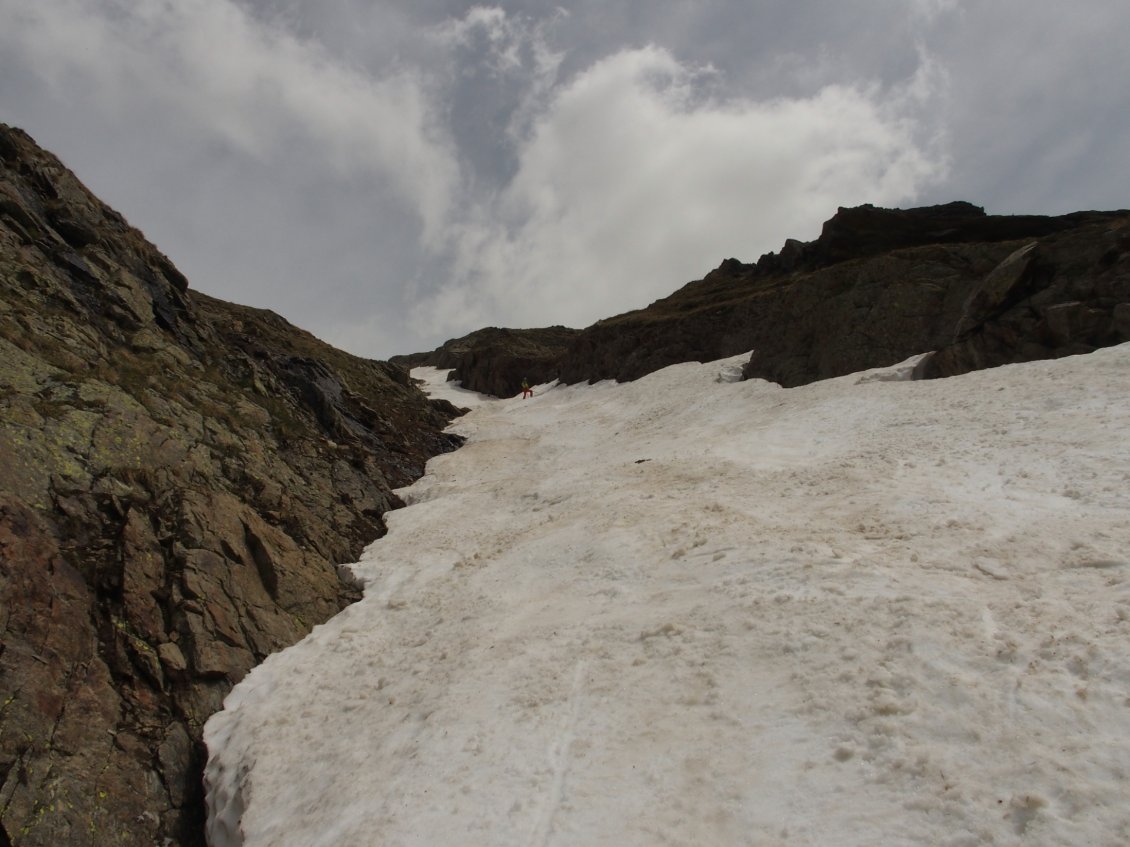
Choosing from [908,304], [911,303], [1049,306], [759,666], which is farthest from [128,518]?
[911,303]

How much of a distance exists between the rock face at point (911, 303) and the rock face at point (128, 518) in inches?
955

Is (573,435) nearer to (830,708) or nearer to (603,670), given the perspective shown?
(603,670)

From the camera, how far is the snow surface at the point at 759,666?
7914mm

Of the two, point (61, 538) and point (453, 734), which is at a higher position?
point (61, 538)

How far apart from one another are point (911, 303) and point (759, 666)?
28606 millimetres

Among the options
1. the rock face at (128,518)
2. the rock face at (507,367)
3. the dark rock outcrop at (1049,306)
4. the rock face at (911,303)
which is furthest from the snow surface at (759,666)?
the rock face at (507,367)

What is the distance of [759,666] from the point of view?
10.7 metres

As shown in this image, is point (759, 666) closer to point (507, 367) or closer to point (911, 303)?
point (911, 303)

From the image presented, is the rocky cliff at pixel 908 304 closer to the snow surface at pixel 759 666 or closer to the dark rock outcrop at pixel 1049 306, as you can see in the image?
the dark rock outcrop at pixel 1049 306

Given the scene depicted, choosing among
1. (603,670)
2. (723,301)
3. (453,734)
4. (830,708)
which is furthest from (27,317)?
(723,301)

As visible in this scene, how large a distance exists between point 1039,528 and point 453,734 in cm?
1187

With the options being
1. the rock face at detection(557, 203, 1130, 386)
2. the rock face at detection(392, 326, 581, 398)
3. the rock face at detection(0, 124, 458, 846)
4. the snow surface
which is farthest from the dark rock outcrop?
the rock face at detection(392, 326, 581, 398)

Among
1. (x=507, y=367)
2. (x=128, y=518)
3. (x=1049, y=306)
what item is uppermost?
(x=507, y=367)

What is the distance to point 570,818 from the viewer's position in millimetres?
8859
